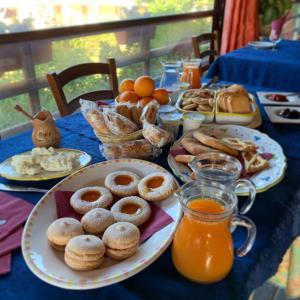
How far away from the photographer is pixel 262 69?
189 centimetres

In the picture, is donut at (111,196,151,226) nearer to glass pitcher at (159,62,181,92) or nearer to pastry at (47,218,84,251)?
pastry at (47,218,84,251)

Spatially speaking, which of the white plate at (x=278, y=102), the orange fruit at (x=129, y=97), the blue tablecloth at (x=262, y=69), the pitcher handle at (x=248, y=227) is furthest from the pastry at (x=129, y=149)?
the blue tablecloth at (x=262, y=69)

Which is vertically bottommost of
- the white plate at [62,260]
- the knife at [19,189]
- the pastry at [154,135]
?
the knife at [19,189]

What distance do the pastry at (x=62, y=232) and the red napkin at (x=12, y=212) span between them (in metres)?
0.11

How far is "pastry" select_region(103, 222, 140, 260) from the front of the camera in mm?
448

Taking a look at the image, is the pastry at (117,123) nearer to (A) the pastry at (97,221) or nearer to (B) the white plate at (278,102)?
(A) the pastry at (97,221)

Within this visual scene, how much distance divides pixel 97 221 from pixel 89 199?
101 mm

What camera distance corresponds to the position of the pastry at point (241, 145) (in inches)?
30.0

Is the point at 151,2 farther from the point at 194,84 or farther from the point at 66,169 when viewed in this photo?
the point at 66,169

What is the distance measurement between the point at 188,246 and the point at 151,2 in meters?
2.32

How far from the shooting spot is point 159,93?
1016 millimetres

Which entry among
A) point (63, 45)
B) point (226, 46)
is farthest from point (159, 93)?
point (226, 46)

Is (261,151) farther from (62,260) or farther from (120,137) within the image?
(62,260)

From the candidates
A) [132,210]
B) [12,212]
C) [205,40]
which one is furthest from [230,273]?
[205,40]
